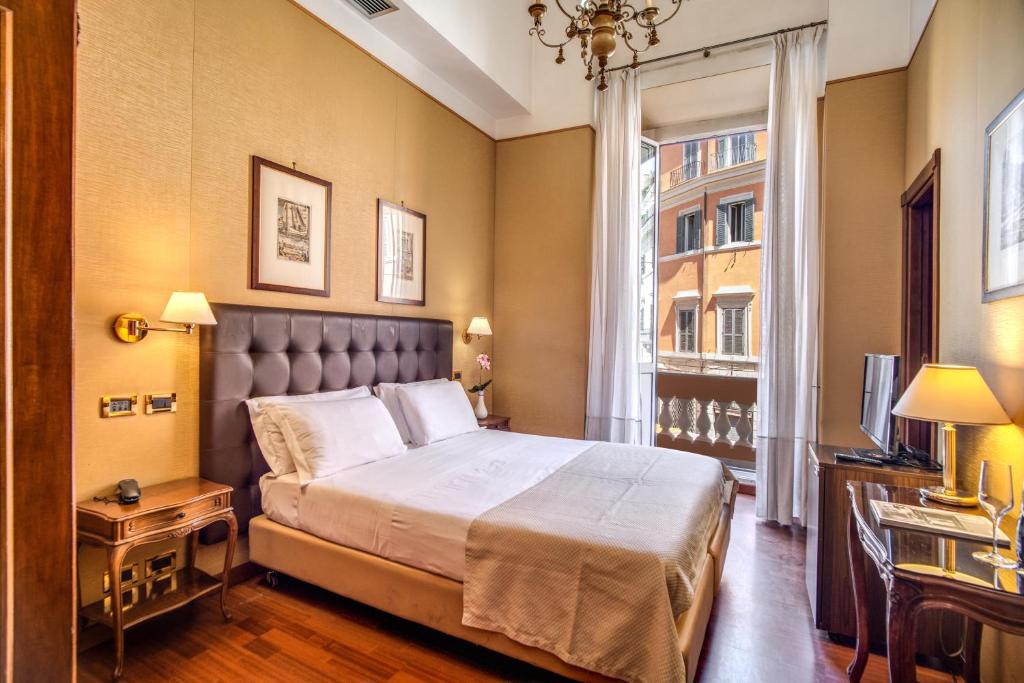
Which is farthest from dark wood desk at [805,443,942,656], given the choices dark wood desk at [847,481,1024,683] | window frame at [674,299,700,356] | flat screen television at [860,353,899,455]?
window frame at [674,299,700,356]

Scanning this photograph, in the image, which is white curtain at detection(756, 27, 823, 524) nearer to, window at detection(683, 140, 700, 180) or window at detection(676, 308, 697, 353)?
window at detection(683, 140, 700, 180)

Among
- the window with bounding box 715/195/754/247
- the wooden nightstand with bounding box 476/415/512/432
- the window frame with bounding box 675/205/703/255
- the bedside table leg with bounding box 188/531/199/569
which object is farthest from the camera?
the window frame with bounding box 675/205/703/255

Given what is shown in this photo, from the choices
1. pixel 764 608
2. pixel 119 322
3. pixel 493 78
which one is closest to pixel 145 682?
pixel 119 322

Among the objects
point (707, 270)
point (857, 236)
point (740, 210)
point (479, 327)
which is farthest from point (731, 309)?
point (479, 327)

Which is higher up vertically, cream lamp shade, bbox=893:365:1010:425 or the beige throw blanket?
cream lamp shade, bbox=893:365:1010:425

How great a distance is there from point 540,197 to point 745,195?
2.66 metres

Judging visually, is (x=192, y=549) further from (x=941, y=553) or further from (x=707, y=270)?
(x=707, y=270)

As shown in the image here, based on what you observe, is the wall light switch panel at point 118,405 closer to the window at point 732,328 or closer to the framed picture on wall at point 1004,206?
the framed picture on wall at point 1004,206

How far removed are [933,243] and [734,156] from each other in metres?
3.39

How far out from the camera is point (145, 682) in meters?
1.88

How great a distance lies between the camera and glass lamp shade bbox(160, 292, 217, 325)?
2.18 m

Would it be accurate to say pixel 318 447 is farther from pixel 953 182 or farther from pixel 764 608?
pixel 953 182

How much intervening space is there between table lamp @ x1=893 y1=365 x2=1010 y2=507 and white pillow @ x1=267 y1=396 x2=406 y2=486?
2322 mm

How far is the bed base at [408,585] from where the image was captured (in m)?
Result: 1.82
